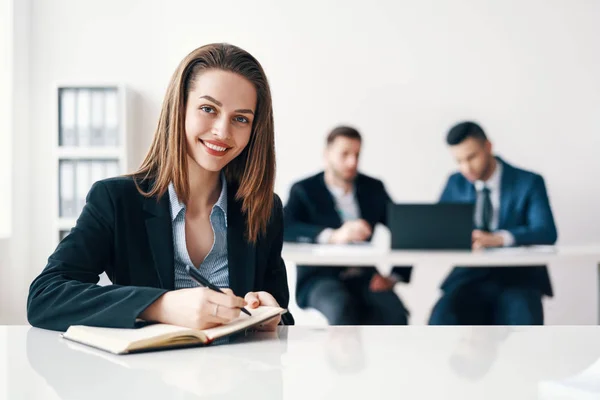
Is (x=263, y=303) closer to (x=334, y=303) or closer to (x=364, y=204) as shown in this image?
(x=334, y=303)

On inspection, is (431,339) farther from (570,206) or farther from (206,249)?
(570,206)

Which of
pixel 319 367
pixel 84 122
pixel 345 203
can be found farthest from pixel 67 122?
pixel 319 367

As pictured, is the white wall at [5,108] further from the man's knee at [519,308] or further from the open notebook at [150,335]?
the open notebook at [150,335]

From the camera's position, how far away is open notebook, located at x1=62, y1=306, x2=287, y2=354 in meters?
0.97

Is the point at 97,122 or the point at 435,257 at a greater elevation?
the point at 97,122

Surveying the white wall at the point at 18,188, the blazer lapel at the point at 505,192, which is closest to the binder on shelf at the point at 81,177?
the white wall at the point at 18,188

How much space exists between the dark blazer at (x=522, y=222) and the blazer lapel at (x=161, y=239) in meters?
2.48

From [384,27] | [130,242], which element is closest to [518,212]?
[384,27]

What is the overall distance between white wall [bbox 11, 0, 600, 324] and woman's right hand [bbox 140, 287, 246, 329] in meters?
3.57

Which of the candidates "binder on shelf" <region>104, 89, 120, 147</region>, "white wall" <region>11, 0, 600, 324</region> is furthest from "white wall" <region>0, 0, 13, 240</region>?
"white wall" <region>11, 0, 600, 324</region>

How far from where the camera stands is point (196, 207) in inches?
57.4

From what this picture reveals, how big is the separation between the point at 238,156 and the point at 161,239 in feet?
0.90

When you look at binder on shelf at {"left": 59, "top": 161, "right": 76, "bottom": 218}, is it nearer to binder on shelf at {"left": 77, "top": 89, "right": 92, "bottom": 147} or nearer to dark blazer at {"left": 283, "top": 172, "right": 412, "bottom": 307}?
binder on shelf at {"left": 77, "top": 89, "right": 92, "bottom": 147}

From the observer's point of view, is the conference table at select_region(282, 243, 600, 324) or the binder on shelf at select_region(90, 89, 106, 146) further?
the binder on shelf at select_region(90, 89, 106, 146)
